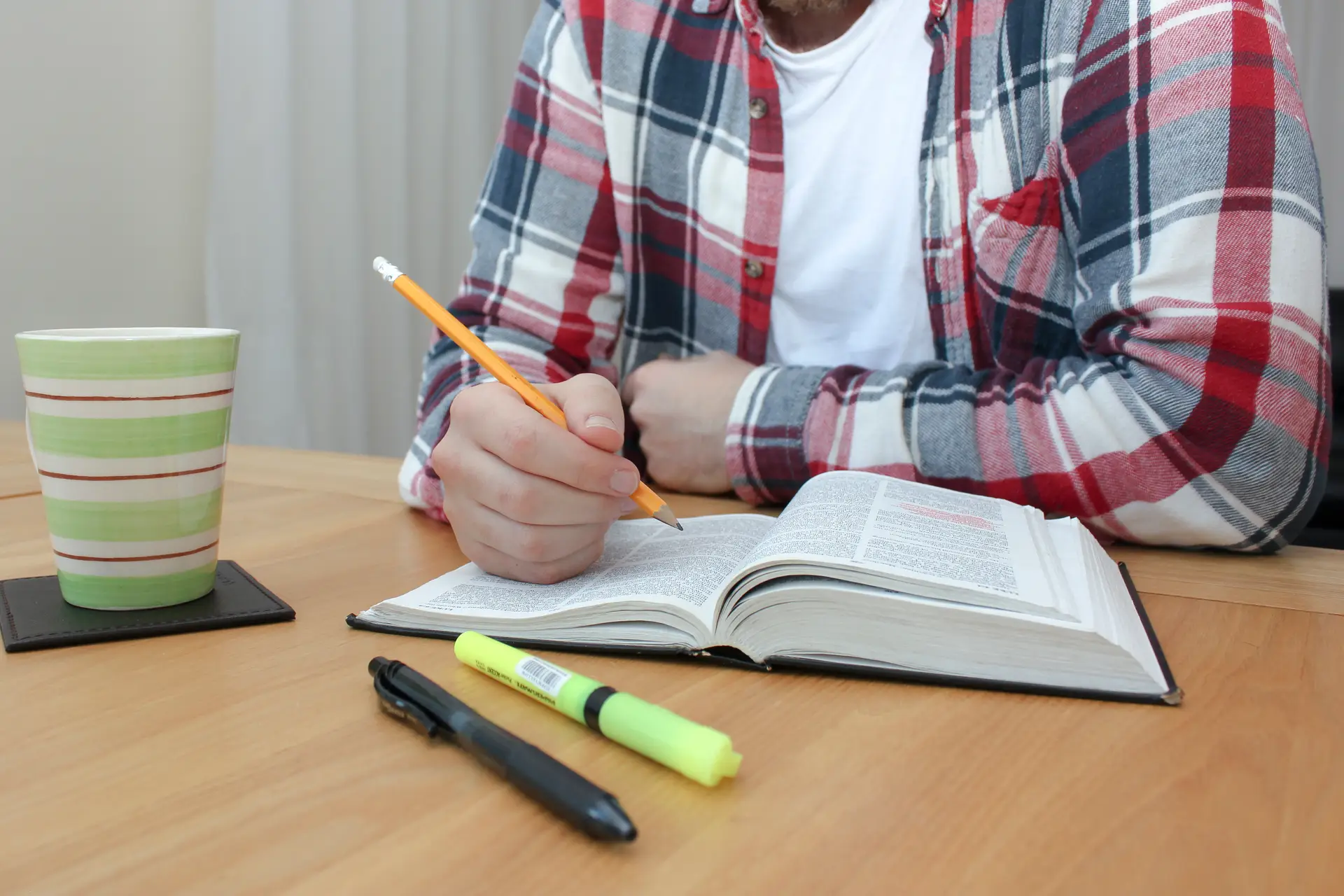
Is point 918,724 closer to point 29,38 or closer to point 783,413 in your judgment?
point 783,413

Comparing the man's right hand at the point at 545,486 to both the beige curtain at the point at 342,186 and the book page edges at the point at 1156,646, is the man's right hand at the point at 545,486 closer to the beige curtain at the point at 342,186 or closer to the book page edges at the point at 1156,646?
the book page edges at the point at 1156,646

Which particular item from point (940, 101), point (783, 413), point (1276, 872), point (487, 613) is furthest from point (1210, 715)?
point (940, 101)

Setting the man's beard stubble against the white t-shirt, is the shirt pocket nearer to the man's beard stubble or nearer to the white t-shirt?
the white t-shirt

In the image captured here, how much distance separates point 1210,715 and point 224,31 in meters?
1.58

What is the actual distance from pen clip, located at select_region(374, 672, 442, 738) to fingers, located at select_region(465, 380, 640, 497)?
175 mm

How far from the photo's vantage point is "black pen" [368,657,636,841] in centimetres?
29

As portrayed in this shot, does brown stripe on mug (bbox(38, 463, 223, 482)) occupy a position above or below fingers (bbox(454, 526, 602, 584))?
above

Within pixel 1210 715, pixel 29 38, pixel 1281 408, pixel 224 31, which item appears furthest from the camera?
pixel 224 31

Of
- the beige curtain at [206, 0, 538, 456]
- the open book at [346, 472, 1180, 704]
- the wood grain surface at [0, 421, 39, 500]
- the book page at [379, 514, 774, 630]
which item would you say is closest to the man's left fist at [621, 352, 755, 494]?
the book page at [379, 514, 774, 630]

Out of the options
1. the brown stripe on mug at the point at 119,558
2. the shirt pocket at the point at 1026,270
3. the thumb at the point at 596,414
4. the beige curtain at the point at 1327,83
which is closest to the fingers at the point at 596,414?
the thumb at the point at 596,414

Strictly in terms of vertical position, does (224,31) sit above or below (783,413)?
above

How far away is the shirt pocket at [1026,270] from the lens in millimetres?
800

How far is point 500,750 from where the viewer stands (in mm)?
331

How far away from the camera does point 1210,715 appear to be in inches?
15.2
